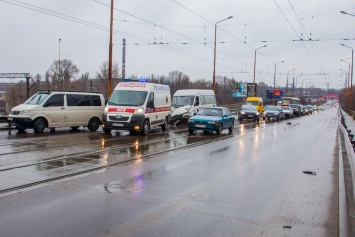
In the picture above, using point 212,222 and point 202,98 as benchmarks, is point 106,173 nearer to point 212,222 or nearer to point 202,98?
point 212,222

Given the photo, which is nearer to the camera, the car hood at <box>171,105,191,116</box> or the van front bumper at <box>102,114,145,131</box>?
the van front bumper at <box>102,114,145,131</box>

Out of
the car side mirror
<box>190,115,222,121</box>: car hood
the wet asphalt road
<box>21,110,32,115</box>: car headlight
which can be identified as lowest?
the wet asphalt road

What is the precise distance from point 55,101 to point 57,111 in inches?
19.6

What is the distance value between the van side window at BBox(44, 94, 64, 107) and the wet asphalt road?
734 cm

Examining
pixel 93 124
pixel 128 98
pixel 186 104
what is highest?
pixel 128 98

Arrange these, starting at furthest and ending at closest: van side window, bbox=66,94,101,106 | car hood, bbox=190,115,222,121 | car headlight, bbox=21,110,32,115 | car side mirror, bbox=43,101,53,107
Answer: car hood, bbox=190,115,222,121 → van side window, bbox=66,94,101,106 → car side mirror, bbox=43,101,53,107 → car headlight, bbox=21,110,32,115

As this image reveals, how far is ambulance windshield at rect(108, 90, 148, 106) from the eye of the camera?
17422 millimetres

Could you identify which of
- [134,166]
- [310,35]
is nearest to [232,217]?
[134,166]

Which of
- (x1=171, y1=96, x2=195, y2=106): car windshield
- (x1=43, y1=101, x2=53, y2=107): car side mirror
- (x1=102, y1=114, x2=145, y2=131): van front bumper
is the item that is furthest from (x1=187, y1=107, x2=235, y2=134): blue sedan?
(x1=43, y1=101, x2=53, y2=107): car side mirror

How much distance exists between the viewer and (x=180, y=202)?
618 cm

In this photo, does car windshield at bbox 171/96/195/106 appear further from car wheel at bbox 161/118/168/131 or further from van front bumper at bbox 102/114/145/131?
van front bumper at bbox 102/114/145/131

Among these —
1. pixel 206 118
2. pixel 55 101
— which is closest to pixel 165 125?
pixel 206 118

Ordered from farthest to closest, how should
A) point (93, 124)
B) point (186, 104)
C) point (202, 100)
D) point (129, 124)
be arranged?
point (202, 100) < point (186, 104) < point (93, 124) < point (129, 124)

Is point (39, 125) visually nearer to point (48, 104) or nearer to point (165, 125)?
point (48, 104)
